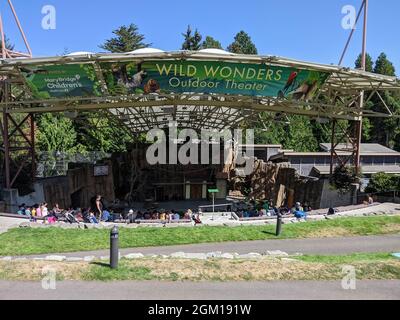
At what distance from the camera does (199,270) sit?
9.72m

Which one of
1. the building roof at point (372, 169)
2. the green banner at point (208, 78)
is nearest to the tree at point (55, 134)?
the green banner at point (208, 78)

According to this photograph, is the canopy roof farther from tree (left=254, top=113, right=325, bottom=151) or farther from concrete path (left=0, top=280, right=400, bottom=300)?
tree (left=254, top=113, right=325, bottom=151)

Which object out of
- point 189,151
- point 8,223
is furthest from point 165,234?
point 189,151

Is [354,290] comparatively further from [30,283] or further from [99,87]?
[99,87]

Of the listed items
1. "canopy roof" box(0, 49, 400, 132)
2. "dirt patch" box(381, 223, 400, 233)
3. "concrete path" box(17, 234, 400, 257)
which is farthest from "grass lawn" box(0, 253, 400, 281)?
"canopy roof" box(0, 49, 400, 132)

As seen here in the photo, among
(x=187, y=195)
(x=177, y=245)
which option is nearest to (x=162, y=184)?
(x=187, y=195)

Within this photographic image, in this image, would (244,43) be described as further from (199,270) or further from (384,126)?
(199,270)

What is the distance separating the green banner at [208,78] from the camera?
22297 mm

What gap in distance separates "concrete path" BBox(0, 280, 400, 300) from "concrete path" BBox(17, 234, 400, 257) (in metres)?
4.68

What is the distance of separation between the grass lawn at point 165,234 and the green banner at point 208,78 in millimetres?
9280

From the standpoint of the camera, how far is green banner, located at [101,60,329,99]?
2230 cm

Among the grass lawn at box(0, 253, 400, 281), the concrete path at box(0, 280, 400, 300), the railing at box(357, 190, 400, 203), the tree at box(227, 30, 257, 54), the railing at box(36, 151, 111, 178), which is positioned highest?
the tree at box(227, 30, 257, 54)

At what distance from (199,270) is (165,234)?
6.26 m

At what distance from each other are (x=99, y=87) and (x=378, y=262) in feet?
61.2
